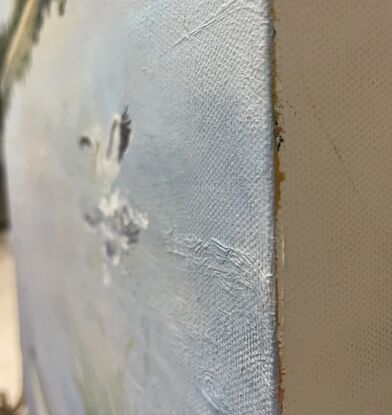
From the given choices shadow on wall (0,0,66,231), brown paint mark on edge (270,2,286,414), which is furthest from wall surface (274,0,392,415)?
shadow on wall (0,0,66,231)

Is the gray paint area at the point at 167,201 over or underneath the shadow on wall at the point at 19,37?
underneath

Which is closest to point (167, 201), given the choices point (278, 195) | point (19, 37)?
point (278, 195)

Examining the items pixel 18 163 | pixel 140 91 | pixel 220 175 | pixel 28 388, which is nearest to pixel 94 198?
pixel 140 91

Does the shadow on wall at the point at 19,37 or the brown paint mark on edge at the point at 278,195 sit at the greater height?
the shadow on wall at the point at 19,37

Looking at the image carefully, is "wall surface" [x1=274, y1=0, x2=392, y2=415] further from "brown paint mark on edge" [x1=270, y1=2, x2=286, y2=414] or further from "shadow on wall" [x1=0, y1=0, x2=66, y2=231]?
"shadow on wall" [x1=0, y1=0, x2=66, y2=231]

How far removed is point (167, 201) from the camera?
0.44m

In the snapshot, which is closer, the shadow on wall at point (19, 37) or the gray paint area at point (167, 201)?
the gray paint area at point (167, 201)

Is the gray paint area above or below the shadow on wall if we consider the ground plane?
below

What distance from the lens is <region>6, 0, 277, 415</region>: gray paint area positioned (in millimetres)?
322

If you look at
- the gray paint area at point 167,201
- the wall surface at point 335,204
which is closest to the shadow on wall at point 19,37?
the gray paint area at point 167,201

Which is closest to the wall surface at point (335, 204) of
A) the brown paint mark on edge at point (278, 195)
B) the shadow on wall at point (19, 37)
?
the brown paint mark on edge at point (278, 195)

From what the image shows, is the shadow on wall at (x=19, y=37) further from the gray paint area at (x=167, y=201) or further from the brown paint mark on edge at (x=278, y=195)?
the brown paint mark on edge at (x=278, y=195)

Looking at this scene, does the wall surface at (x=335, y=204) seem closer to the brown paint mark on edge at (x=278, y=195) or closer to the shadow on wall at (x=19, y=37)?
the brown paint mark on edge at (x=278, y=195)

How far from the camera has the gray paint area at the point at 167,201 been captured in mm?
322
